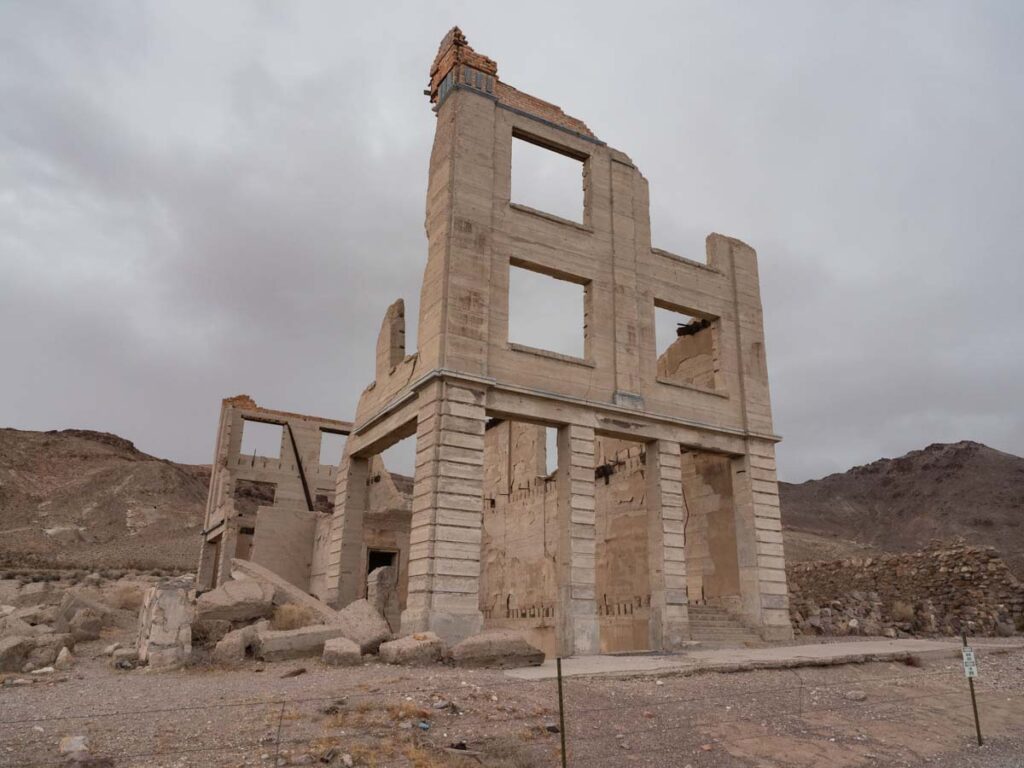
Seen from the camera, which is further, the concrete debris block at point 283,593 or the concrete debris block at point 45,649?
the concrete debris block at point 283,593

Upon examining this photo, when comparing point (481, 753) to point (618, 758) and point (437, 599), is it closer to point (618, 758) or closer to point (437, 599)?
point (618, 758)

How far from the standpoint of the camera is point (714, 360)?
56.5 ft

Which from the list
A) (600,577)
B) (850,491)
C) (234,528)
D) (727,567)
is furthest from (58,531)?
(850,491)

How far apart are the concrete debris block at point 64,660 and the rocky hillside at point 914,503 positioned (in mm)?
39402

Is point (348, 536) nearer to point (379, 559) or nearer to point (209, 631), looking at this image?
point (379, 559)

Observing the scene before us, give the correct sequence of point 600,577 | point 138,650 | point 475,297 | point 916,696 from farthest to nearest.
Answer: point 600,577, point 475,297, point 138,650, point 916,696

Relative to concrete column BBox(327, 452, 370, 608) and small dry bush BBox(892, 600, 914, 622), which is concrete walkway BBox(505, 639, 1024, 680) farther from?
concrete column BBox(327, 452, 370, 608)

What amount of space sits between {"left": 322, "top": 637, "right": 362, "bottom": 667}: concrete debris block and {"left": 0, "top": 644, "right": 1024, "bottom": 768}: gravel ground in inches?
11.7

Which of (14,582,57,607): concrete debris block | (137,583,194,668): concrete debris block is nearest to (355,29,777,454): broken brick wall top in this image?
(137,583,194,668): concrete debris block

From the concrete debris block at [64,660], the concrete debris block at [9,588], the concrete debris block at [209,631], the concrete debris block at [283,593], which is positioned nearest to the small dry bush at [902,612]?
the concrete debris block at [283,593]

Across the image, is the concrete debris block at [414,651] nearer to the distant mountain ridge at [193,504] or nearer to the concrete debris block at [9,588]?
the concrete debris block at [9,588]

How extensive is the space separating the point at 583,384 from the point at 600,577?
5864mm

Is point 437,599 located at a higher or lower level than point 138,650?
higher

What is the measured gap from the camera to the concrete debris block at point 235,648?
10148 mm
